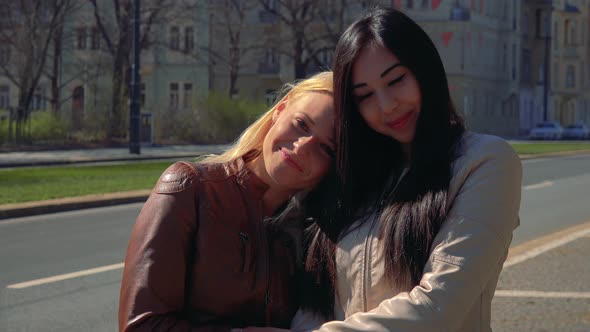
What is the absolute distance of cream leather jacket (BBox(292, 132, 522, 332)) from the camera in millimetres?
2078

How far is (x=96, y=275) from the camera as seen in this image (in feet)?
28.8

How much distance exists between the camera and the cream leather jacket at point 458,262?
2078 millimetres

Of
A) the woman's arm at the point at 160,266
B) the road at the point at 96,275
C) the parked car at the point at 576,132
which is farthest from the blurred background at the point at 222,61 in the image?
the woman's arm at the point at 160,266

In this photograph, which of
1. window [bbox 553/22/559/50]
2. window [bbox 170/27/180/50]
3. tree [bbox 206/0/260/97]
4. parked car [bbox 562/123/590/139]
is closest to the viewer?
tree [bbox 206/0/260/97]

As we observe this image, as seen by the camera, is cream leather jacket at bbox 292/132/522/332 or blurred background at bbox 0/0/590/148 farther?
blurred background at bbox 0/0/590/148

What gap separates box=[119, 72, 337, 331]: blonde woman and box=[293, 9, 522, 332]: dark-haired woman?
0.25 feet

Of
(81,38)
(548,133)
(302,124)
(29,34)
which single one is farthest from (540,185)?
(548,133)

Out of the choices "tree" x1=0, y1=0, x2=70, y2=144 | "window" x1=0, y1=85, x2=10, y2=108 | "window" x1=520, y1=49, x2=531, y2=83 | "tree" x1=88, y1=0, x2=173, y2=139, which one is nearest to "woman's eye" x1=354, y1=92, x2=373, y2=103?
"tree" x1=88, y1=0, x2=173, y2=139

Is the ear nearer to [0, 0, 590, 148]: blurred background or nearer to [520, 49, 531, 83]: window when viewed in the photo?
[0, 0, 590, 148]: blurred background

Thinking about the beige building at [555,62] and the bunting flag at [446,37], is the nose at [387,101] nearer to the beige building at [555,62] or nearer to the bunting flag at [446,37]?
the bunting flag at [446,37]

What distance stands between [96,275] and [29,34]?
3264cm

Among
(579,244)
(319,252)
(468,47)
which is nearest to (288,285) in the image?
Result: (319,252)

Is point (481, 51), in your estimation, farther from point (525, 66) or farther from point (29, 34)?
point (29, 34)

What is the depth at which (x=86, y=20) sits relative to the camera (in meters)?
51.9
